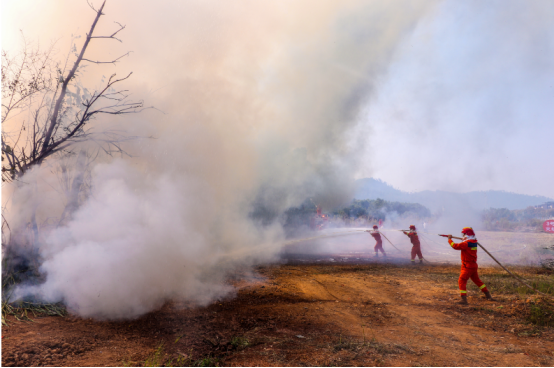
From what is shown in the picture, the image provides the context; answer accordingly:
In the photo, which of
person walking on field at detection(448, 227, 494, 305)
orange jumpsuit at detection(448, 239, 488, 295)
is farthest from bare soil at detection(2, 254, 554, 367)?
orange jumpsuit at detection(448, 239, 488, 295)

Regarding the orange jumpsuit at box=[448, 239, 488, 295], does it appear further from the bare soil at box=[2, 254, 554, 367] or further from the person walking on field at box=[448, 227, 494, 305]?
the bare soil at box=[2, 254, 554, 367]

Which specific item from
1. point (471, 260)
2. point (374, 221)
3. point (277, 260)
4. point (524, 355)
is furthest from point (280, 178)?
point (374, 221)

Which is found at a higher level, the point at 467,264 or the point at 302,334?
the point at 467,264

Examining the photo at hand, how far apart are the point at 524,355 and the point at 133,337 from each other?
262 inches

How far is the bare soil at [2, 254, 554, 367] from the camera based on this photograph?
14.0ft

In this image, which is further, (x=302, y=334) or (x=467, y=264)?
(x=467, y=264)

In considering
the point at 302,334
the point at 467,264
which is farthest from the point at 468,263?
the point at 302,334

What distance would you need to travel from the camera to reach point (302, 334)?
211 inches

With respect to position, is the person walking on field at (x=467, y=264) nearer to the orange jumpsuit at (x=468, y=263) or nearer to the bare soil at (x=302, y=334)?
the orange jumpsuit at (x=468, y=263)

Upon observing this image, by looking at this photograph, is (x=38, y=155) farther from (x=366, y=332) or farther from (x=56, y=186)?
(x=366, y=332)

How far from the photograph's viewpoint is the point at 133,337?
194 inches

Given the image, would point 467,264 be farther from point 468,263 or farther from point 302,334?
point 302,334

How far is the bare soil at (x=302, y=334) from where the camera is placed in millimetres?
4266

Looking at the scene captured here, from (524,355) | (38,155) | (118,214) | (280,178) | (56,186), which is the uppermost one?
(280,178)
